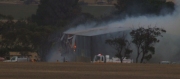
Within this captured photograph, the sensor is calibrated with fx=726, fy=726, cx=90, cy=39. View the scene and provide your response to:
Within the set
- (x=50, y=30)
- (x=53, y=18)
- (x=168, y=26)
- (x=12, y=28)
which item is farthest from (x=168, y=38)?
(x=53, y=18)

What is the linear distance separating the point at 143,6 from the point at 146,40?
104 ft

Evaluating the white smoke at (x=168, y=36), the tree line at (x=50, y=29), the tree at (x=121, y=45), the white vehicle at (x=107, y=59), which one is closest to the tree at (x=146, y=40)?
the tree line at (x=50, y=29)

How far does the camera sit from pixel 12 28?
114 meters

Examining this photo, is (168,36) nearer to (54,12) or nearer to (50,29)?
(50,29)

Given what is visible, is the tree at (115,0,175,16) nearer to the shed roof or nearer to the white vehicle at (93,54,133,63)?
the shed roof

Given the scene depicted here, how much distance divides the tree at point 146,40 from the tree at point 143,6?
32.4 ft

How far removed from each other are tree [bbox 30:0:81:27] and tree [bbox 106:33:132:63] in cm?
4968

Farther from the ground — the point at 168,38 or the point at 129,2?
the point at 129,2

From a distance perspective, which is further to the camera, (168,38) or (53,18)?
(53,18)

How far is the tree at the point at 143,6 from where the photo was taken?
105 metres

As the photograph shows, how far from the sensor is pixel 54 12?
140 meters

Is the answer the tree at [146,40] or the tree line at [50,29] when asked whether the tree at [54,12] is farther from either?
the tree at [146,40]

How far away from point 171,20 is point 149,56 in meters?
7.77

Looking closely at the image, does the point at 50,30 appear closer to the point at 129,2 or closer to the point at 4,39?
the point at 4,39
